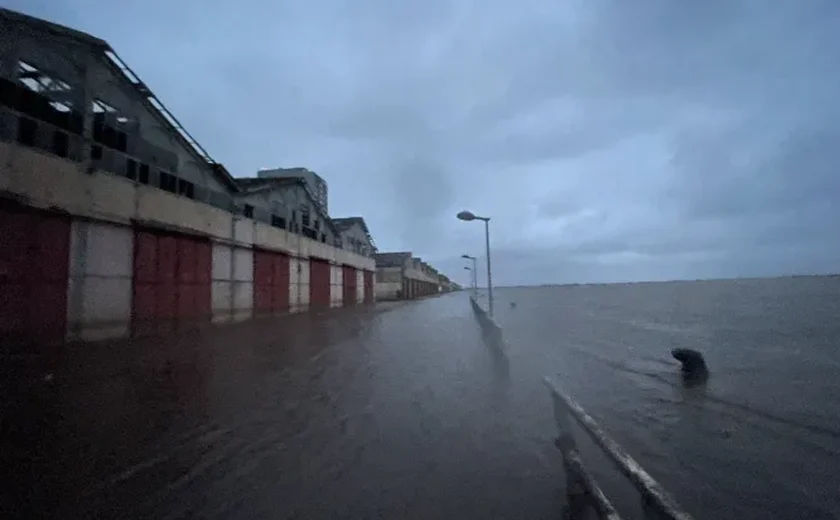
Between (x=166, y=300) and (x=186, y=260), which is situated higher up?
(x=186, y=260)

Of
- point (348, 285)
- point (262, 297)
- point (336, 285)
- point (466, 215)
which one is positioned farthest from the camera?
point (348, 285)

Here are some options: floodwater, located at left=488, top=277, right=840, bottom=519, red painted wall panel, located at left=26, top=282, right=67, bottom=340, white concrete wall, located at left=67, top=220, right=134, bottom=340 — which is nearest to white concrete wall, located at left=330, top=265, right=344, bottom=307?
white concrete wall, located at left=67, top=220, right=134, bottom=340

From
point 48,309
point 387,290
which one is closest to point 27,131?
point 48,309

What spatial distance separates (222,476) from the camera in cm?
453

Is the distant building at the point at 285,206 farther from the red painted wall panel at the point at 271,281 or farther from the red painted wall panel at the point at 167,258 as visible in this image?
the red painted wall panel at the point at 167,258

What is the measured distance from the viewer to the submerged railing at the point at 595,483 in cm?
240

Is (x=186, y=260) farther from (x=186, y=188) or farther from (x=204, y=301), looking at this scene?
(x=186, y=188)

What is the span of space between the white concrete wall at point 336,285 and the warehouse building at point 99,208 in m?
14.4

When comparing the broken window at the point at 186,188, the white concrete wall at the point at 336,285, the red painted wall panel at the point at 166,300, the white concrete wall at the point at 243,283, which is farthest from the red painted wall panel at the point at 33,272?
the white concrete wall at the point at 336,285

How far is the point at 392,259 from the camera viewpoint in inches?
2982

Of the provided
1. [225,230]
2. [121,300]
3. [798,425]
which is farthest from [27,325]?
[798,425]

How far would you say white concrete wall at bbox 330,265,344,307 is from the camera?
38594 mm

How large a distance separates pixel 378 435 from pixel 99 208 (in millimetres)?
13834

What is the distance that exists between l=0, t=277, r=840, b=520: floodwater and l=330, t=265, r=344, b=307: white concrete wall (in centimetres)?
2575
